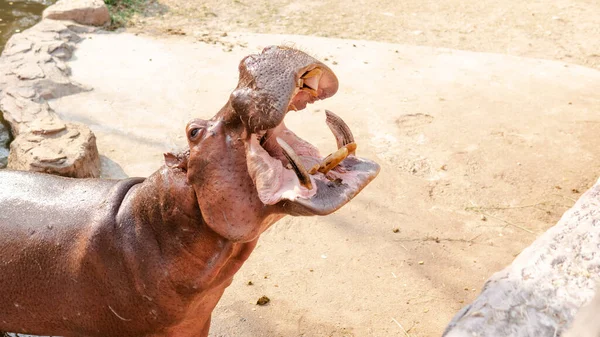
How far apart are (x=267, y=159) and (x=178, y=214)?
48 cm

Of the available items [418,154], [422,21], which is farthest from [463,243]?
[422,21]

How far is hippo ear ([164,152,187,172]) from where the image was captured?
2602mm

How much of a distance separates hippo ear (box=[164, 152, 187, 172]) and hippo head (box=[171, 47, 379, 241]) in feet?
0.15

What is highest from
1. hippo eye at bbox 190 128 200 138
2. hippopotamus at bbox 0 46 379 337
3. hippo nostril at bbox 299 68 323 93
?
hippo nostril at bbox 299 68 323 93

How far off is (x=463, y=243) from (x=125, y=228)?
2.47 meters

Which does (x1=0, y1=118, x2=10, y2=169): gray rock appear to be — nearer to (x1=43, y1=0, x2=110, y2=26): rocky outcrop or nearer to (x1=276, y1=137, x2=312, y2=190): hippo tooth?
(x1=43, y1=0, x2=110, y2=26): rocky outcrop

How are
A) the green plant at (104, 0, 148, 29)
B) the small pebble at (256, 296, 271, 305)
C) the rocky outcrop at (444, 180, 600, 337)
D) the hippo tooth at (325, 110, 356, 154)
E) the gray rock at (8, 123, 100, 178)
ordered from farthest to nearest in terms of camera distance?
the green plant at (104, 0, 148, 29) → the gray rock at (8, 123, 100, 178) → the small pebble at (256, 296, 271, 305) → the hippo tooth at (325, 110, 356, 154) → the rocky outcrop at (444, 180, 600, 337)

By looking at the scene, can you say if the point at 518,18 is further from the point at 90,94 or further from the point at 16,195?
the point at 16,195

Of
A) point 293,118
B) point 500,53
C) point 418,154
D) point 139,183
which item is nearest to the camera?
point 139,183

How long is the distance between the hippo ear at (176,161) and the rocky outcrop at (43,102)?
2324mm

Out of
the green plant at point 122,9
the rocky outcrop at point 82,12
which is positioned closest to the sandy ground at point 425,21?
the green plant at point 122,9

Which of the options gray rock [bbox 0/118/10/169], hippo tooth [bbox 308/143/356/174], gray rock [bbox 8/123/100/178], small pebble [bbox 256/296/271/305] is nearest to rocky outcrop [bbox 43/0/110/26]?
gray rock [bbox 0/118/10/169]

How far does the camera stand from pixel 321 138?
5.74 m

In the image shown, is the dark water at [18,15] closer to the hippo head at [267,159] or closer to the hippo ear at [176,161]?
the hippo ear at [176,161]
